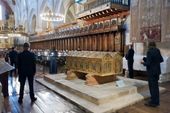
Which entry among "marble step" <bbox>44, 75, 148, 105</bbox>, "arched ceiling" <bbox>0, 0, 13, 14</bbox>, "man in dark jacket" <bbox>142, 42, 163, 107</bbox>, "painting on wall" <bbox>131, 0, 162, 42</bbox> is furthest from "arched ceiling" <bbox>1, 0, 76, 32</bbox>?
"man in dark jacket" <bbox>142, 42, 163, 107</bbox>

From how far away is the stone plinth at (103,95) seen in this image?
Answer: 15.5 feet

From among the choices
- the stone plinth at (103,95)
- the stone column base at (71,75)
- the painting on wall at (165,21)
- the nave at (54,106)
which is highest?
the painting on wall at (165,21)

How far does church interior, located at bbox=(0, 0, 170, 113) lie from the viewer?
4.82 metres

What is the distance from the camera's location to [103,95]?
5039mm

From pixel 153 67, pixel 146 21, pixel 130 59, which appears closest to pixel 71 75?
pixel 130 59

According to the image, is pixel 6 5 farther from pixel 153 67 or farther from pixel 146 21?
pixel 153 67

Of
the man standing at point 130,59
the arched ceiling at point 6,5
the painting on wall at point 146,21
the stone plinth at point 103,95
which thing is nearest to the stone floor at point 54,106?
the stone plinth at point 103,95

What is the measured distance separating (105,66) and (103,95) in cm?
135

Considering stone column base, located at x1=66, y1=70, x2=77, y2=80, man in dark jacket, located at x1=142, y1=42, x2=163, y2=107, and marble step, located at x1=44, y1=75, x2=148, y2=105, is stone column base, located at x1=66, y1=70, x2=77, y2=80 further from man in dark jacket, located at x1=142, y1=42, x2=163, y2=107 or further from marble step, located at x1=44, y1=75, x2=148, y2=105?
man in dark jacket, located at x1=142, y1=42, x2=163, y2=107

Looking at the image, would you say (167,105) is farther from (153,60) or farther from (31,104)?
(31,104)

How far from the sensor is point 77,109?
4754 millimetres

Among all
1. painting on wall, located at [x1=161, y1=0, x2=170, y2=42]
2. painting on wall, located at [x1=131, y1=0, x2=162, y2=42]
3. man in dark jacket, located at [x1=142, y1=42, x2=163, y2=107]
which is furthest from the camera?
painting on wall, located at [x1=131, y1=0, x2=162, y2=42]

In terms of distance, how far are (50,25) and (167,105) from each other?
16.9m

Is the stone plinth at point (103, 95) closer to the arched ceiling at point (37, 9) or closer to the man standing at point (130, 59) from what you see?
the man standing at point (130, 59)
